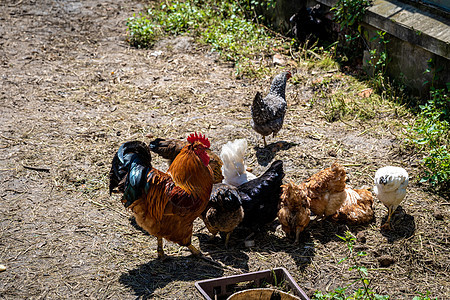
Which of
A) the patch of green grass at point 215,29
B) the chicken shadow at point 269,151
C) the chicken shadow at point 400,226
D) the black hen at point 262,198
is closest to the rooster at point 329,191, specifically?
the black hen at point 262,198

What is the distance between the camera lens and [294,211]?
4.55m

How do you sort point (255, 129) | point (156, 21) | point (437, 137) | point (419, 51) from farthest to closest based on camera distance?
1. point (156, 21)
2. point (419, 51)
3. point (255, 129)
4. point (437, 137)

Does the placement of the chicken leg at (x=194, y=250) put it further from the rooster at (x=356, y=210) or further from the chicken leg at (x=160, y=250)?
the rooster at (x=356, y=210)

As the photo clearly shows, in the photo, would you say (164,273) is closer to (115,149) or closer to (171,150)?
(171,150)

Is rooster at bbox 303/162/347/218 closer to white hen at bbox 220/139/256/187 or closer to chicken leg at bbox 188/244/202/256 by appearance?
white hen at bbox 220/139/256/187

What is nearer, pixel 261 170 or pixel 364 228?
pixel 364 228

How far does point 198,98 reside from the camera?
777 centimetres

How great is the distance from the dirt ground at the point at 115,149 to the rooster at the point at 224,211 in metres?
0.32

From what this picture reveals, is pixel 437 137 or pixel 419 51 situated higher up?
pixel 419 51

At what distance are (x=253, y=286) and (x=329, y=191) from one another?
138 cm

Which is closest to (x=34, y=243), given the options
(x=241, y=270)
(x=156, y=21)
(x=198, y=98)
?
(x=241, y=270)

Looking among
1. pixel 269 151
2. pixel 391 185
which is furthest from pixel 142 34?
pixel 391 185

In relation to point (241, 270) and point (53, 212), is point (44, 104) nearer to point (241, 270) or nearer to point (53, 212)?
point (53, 212)

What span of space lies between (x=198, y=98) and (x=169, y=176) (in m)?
3.69
